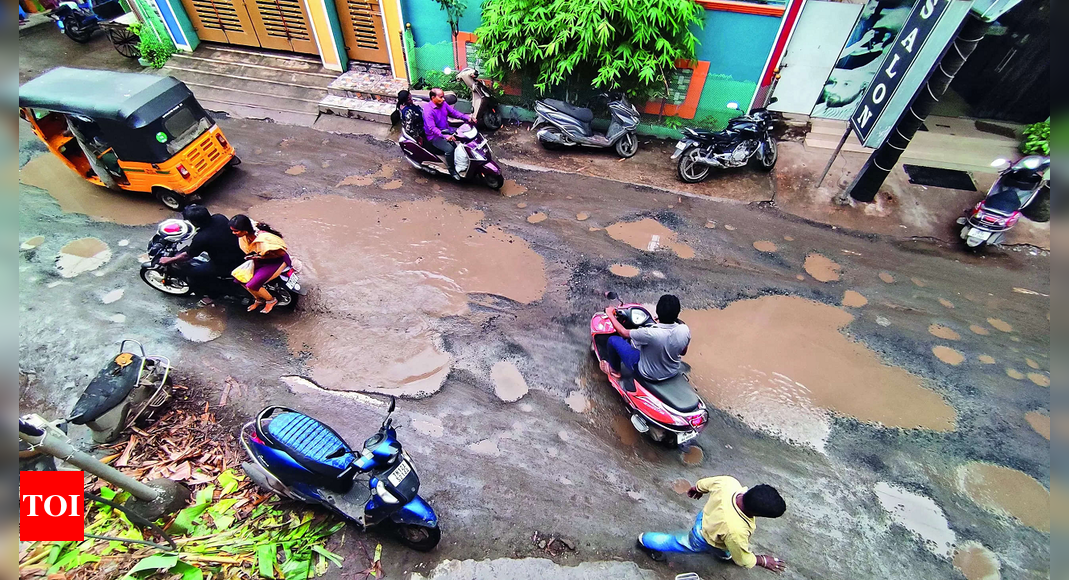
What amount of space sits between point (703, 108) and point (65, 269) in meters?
10.1

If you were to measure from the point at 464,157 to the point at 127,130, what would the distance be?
178 inches

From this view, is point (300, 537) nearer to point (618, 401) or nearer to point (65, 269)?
point (618, 401)

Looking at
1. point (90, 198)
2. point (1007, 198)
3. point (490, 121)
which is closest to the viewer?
point (1007, 198)

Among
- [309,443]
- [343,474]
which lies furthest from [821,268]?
[309,443]

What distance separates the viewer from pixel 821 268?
6.61 meters

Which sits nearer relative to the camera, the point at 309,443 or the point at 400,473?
the point at 400,473

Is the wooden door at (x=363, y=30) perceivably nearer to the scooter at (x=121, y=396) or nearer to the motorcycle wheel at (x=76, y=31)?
the motorcycle wheel at (x=76, y=31)

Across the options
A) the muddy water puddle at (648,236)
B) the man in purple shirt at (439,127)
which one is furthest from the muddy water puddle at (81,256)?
the muddy water puddle at (648,236)

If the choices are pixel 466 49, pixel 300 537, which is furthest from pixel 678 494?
pixel 466 49

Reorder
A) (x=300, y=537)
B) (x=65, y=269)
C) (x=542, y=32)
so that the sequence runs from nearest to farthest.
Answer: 1. (x=300, y=537)
2. (x=65, y=269)
3. (x=542, y=32)

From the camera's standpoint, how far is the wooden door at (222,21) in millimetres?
10281

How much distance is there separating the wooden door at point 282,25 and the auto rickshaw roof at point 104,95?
4.29 meters

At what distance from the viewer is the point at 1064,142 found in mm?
4676

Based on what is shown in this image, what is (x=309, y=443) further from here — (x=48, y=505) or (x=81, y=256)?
(x=81, y=256)
